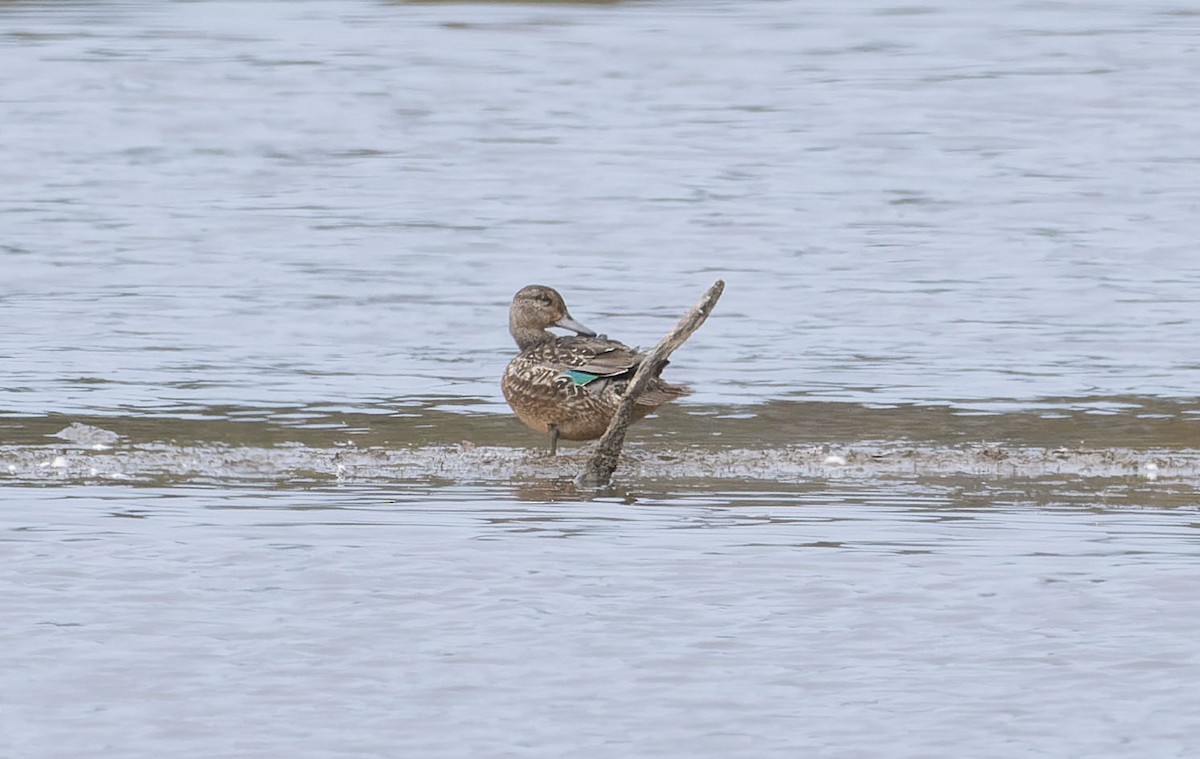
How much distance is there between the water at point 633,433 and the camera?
21.7ft

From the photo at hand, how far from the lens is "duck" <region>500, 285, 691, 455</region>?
34.3 feet

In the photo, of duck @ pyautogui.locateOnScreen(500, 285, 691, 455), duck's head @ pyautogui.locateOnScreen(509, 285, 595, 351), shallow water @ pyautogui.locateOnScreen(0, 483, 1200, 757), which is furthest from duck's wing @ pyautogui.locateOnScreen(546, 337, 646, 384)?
shallow water @ pyautogui.locateOnScreen(0, 483, 1200, 757)

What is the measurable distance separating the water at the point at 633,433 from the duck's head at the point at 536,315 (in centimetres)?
45

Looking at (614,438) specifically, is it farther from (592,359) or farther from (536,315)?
(536,315)

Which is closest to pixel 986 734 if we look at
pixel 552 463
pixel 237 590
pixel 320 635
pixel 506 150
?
pixel 320 635

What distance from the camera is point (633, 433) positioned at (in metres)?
11.4

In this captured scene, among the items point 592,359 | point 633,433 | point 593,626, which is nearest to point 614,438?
point 592,359

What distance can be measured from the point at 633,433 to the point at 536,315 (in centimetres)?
75

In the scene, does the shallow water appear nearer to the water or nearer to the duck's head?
the water

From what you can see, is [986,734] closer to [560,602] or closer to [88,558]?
[560,602]

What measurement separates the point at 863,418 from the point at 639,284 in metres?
4.87

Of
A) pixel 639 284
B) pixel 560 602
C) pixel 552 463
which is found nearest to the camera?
pixel 560 602

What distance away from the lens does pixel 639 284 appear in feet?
53.5

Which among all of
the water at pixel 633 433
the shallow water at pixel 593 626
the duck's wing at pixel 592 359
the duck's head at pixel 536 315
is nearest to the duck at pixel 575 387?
the duck's wing at pixel 592 359
